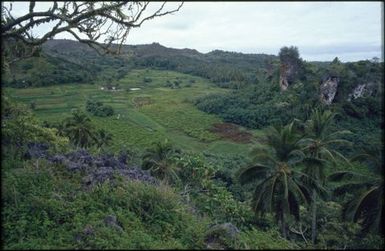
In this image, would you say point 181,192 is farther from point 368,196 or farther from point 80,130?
point 80,130

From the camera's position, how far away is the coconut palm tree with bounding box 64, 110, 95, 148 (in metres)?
28.2

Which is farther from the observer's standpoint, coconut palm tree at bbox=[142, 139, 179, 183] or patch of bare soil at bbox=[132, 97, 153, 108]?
patch of bare soil at bbox=[132, 97, 153, 108]

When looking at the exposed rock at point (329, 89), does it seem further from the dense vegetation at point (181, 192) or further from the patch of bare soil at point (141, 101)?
the patch of bare soil at point (141, 101)

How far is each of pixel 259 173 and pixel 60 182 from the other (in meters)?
9.14

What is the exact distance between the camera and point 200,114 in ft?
206

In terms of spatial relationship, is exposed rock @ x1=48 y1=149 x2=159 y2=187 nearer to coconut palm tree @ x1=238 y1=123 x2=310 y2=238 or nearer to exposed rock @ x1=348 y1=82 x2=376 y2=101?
coconut palm tree @ x1=238 y1=123 x2=310 y2=238

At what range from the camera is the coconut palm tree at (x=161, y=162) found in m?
22.5

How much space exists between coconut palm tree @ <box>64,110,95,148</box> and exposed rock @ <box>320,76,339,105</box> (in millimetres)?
34599

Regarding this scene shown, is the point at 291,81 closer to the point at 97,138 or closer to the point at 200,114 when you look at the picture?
the point at 200,114

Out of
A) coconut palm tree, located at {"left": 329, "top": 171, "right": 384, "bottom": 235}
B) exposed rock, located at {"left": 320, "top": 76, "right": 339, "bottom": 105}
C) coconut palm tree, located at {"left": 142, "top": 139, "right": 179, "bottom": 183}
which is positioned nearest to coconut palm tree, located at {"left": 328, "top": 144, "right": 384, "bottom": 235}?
coconut palm tree, located at {"left": 329, "top": 171, "right": 384, "bottom": 235}

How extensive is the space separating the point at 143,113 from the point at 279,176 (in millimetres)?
45365

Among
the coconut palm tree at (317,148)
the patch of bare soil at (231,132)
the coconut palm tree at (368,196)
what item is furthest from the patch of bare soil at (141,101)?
the coconut palm tree at (368,196)

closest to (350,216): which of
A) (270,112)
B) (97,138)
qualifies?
(97,138)

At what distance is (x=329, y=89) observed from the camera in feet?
180
